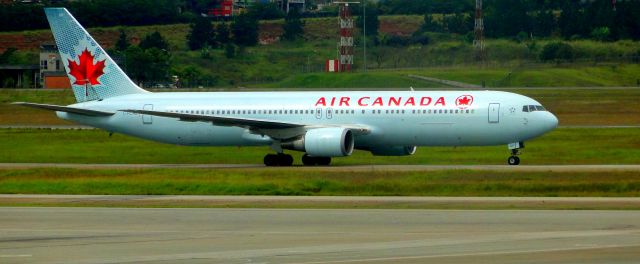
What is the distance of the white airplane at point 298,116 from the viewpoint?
46500 millimetres

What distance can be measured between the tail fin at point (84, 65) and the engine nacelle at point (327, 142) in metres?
9.54

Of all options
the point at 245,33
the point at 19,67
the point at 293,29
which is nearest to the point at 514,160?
the point at 19,67

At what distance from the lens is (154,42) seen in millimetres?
126062

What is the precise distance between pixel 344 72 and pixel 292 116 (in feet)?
190

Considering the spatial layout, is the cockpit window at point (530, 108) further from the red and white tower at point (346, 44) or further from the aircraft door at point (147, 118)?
the red and white tower at point (346, 44)

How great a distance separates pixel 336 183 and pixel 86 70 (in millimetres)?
19454

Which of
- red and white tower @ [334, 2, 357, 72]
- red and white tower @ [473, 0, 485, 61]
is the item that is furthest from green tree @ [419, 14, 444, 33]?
red and white tower @ [334, 2, 357, 72]

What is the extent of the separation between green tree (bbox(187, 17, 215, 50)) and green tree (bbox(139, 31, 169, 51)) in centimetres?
501

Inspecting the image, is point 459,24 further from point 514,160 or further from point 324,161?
point 514,160

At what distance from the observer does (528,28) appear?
123250 mm

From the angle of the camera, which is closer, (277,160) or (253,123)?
(253,123)

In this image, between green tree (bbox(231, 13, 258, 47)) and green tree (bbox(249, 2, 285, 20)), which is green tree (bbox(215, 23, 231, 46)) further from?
green tree (bbox(249, 2, 285, 20))

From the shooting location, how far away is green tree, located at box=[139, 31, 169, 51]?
4919 inches

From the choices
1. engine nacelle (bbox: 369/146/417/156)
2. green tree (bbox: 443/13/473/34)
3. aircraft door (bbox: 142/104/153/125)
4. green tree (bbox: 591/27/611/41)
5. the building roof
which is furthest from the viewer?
green tree (bbox: 443/13/473/34)
